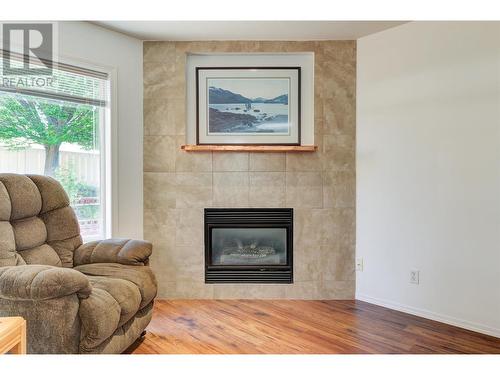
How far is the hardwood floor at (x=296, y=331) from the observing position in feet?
7.07

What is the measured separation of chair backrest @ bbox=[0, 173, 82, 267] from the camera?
1958 millimetres

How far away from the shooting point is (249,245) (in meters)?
3.22

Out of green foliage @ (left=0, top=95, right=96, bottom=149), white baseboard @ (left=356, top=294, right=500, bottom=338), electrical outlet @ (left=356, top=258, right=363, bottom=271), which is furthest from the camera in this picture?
electrical outlet @ (left=356, top=258, right=363, bottom=271)

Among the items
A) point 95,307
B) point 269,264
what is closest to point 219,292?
point 269,264

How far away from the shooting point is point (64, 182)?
2822 millimetres

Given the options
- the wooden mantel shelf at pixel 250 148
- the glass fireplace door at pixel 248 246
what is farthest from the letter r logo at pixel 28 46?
the glass fireplace door at pixel 248 246

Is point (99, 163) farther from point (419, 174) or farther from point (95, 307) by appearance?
point (419, 174)

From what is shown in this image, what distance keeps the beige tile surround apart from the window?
1.39 ft

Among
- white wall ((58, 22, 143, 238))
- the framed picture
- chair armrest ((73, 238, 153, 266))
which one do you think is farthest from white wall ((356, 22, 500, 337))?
white wall ((58, 22, 143, 238))

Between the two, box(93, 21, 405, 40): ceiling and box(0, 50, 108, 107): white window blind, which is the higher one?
box(93, 21, 405, 40): ceiling

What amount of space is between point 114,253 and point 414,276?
94.4 inches

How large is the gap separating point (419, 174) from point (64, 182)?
3019 mm

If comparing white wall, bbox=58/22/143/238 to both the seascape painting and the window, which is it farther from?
the seascape painting

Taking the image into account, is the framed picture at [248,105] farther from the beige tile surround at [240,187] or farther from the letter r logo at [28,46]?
the letter r logo at [28,46]
